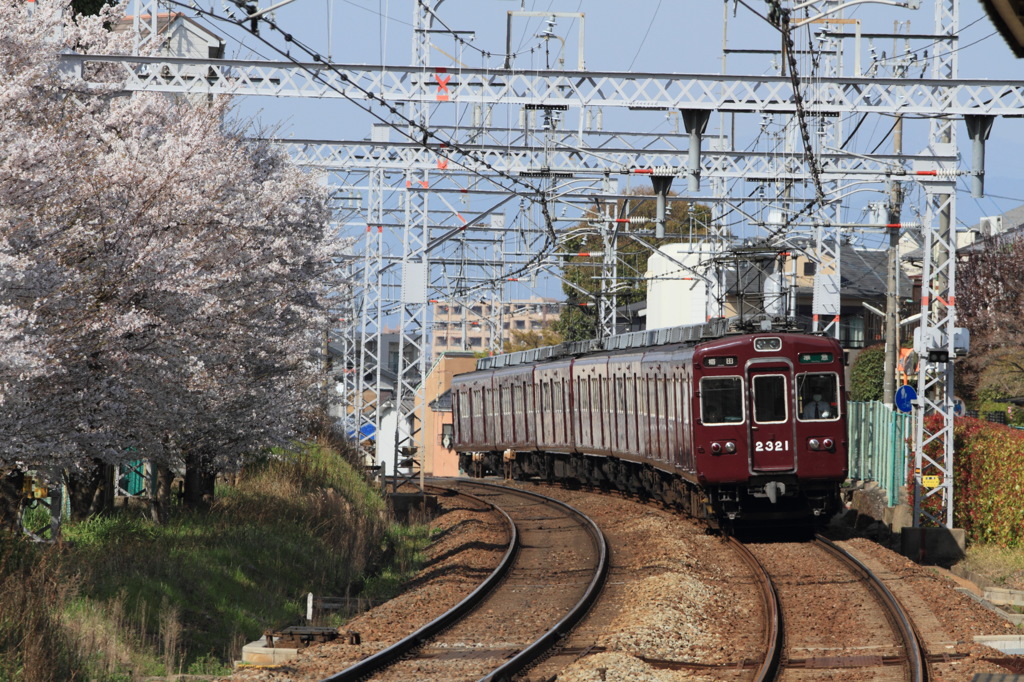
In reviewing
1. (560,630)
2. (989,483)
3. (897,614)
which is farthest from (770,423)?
(560,630)

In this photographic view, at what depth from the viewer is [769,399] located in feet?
58.9

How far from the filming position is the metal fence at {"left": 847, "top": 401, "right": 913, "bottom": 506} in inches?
815

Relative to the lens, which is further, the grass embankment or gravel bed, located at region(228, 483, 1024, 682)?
gravel bed, located at region(228, 483, 1024, 682)

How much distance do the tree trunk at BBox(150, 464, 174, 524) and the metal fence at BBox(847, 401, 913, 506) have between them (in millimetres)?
10511

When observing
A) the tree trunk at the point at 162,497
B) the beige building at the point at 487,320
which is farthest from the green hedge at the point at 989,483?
the beige building at the point at 487,320

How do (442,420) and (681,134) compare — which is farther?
(442,420)

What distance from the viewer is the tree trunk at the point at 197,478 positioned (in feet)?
58.3

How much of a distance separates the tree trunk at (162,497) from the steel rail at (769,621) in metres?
7.14

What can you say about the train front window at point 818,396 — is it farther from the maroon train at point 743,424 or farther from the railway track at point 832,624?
the railway track at point 832,624

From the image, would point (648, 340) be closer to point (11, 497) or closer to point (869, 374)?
point (11, 497)

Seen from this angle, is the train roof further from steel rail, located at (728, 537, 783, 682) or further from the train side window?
steel rail, located at (728, 537, 783, 682)

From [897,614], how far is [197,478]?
998cm


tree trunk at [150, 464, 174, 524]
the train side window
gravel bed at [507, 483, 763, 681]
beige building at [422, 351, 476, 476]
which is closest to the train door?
the train side window

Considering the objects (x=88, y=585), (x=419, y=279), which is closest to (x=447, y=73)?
(x=88, y=585)
